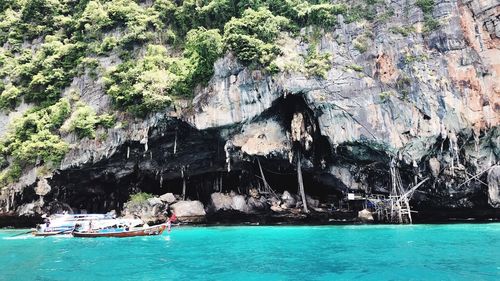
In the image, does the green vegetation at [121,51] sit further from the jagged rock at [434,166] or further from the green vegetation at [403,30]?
the jagged rock at [434,166]

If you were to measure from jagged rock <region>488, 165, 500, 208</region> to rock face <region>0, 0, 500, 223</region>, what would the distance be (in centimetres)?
6

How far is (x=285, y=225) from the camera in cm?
2828

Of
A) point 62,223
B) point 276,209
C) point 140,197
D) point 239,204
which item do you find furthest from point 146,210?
point 276,209

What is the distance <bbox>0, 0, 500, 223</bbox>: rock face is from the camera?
88.7 feet

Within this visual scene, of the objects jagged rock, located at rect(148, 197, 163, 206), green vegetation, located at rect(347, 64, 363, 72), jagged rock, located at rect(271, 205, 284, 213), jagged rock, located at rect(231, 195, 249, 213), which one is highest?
green vegetation, located at rect(347, 64, 363, 72)

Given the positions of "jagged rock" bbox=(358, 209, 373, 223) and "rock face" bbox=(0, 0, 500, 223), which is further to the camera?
"jagged rock" bbox=(358, 209, 373, 223)

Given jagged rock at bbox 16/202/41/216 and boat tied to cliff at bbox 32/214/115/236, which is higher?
jagged rock at bbox 16/202/41/216

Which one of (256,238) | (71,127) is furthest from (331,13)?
(71,127)

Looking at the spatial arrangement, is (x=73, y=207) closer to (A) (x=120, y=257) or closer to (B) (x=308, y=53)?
(A) (x=120, y=257)

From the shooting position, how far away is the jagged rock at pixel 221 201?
3150cm

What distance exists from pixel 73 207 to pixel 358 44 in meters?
24.4

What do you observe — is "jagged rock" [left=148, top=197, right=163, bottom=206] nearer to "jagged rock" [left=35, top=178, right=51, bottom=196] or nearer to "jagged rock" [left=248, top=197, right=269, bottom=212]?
"jagged rock" [left=248, top=197, right=269, bottom=212]

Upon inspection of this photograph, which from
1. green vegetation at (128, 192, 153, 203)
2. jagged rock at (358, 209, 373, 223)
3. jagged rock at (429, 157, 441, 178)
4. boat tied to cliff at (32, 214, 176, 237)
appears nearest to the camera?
boat tied to cliff at (32, 214, 176, 237)

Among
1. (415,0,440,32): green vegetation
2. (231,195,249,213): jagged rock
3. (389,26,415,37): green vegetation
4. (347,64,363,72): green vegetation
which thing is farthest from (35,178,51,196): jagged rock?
(415,0,440,32): green vegetation
